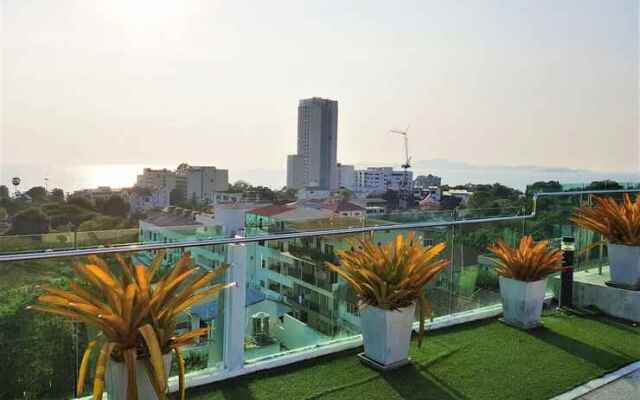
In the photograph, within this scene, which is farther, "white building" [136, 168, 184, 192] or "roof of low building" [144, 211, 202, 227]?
"white building" [136, 168, 184, 192]

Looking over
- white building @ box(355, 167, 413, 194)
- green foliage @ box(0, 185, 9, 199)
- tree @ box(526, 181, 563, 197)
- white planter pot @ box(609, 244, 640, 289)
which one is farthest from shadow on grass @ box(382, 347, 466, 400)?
white building @ box(355, 167, 413, 194)

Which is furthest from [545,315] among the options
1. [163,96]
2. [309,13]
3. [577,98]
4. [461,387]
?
[163,96]

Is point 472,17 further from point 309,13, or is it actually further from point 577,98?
point 577,98

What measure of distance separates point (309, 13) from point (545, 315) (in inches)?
267

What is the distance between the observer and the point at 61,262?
2.55 metres

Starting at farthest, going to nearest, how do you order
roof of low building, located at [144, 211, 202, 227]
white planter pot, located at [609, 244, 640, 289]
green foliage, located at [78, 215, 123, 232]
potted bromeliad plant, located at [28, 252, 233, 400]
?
1. white planter pot, located at [609, 244, 640, 289]
2. roof of low building, located at [144, 211, 202, 227]
3. green foliage, located at [78, 215, 123, 232]
4. potted bromeliad plant, located at [28, 252, 233, 400]

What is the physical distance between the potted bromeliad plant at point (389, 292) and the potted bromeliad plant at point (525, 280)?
1.18 m

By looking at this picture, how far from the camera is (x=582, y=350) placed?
3793mm

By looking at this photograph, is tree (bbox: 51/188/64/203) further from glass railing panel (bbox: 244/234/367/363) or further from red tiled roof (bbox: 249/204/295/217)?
glass railing panel (bbox: 244/234/367/363)

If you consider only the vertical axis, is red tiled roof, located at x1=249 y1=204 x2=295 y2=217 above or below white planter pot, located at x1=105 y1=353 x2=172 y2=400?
above

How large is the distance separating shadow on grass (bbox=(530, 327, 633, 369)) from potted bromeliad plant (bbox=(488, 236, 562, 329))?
17 cm

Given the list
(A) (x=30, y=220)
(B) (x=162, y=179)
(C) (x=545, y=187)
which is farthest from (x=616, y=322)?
(B) (x=162, y=179)

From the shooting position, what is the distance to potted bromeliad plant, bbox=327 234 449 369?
327cm

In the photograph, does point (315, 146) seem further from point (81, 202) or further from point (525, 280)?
point (525, 280)
